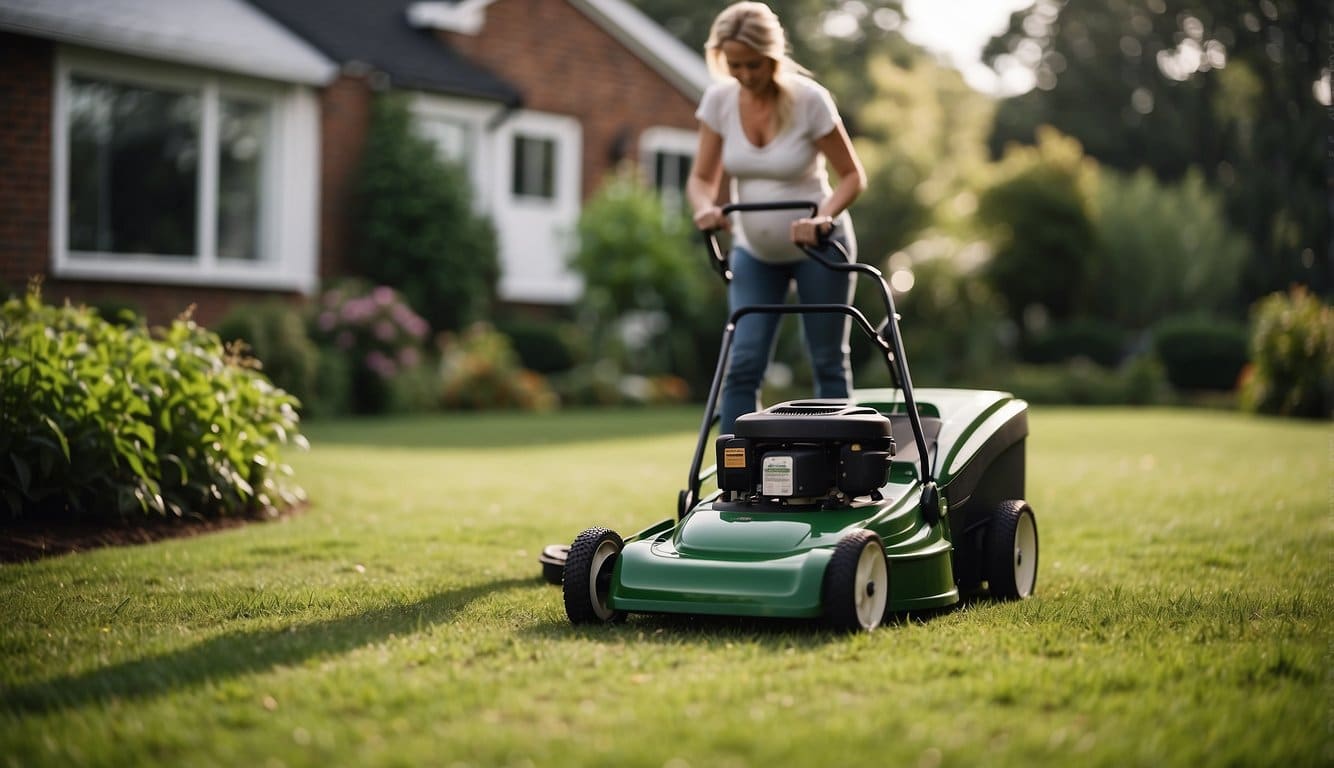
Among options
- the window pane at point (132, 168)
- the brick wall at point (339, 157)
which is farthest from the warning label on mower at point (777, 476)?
the brick wall at point (339, 157)

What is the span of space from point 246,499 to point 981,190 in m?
21.3

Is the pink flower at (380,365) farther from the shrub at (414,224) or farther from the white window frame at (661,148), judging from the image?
the white window frame at (661,148)

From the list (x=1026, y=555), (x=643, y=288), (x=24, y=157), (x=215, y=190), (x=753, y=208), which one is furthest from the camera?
(x=643, y=288)

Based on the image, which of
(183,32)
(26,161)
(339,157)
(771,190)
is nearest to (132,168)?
(26,161)

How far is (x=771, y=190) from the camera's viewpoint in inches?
205

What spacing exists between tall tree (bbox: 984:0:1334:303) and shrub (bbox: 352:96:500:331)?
28.7 feet

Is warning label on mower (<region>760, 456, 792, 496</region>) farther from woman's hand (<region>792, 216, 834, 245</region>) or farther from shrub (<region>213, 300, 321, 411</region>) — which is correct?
shrub (<region>213, 300, 321, 411</region>)

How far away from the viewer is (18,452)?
5688mm

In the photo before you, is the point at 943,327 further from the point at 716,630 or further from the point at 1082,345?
the point at 716,630

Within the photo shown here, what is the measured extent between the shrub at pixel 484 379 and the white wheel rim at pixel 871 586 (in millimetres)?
10951

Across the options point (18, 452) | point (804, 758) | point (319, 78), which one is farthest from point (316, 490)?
point (319, 78)

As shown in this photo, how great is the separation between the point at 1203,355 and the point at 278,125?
13427mm

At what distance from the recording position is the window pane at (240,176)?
1510 cm

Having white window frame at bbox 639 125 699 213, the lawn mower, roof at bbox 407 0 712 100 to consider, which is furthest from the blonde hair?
white window frame at bbox 639 125 699 213
